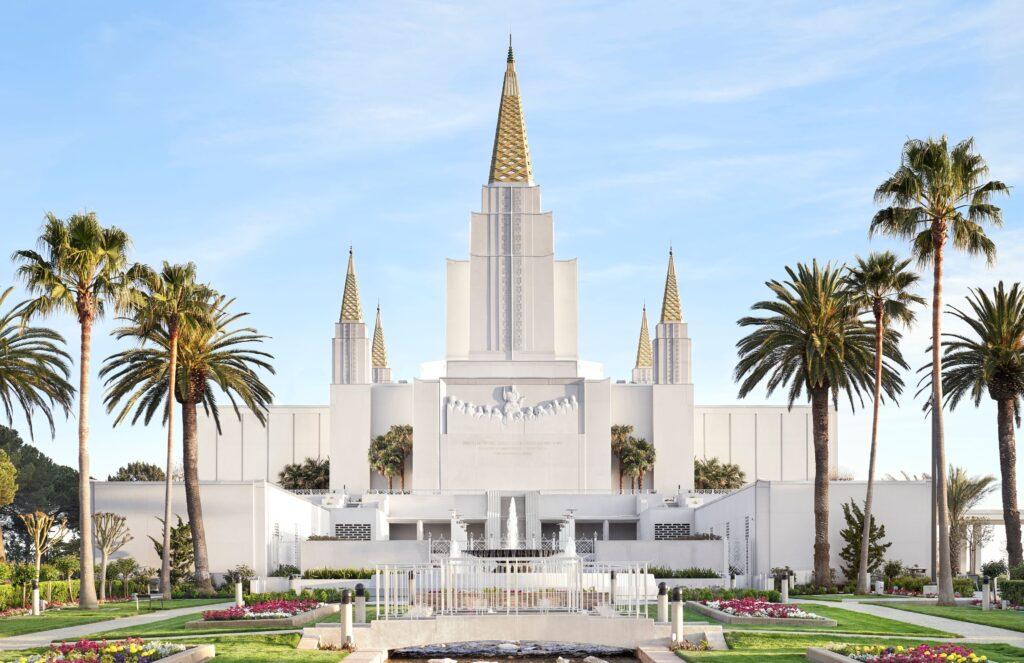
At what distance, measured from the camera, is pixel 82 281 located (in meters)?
36.8

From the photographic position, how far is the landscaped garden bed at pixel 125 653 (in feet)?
61.4

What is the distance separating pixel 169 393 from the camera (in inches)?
1654

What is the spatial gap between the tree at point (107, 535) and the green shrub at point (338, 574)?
6.51 m

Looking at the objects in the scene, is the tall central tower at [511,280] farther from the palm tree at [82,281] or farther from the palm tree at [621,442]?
the palm tree at [82,281]

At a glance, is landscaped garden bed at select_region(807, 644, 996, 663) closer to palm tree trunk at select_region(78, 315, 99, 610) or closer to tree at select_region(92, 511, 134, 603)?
palm tree trunk at select_region(78, 315, 99, 610)

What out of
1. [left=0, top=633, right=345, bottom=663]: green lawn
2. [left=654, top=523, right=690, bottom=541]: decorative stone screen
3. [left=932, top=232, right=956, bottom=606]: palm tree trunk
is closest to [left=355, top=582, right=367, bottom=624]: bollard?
[left=0, top=633, right=345, bottom=663]: green lawn

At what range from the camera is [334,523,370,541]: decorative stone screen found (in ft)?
204

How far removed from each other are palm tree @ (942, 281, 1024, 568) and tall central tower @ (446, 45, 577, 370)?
39.7 metres

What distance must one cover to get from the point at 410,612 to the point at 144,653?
626cm

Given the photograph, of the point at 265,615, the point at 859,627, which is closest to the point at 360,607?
the point at 265,615

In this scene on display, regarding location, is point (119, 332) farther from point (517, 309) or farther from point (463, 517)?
point (517, 309)

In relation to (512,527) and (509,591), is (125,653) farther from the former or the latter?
(512,527)

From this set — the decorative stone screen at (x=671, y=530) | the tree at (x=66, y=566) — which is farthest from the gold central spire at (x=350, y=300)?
the tree at (x=66, y=566)

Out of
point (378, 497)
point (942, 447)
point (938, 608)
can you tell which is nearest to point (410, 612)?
point (938, 608)
